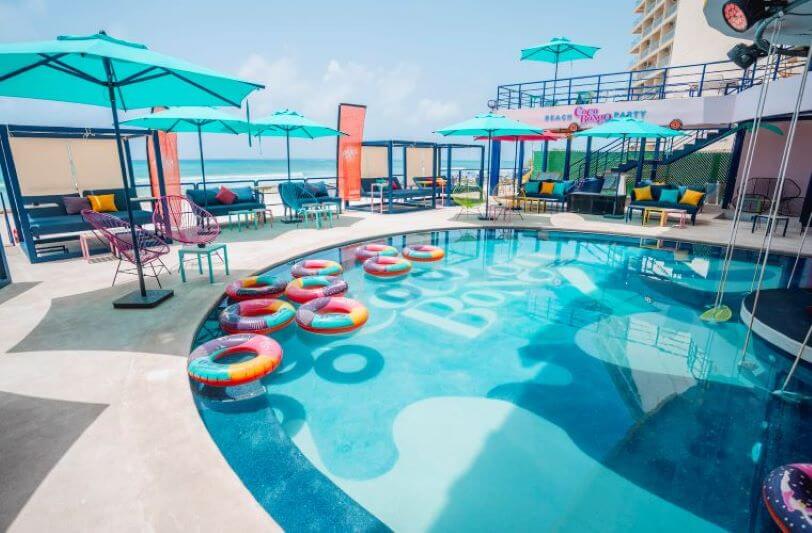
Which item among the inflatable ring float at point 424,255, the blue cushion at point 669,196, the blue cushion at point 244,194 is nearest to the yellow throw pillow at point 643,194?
the blue cushion at point 669,196

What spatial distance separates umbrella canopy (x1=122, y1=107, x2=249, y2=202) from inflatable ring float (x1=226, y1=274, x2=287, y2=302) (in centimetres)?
391

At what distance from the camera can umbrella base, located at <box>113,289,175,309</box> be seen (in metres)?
4.47

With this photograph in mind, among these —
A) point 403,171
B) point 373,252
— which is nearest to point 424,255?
point 373,252

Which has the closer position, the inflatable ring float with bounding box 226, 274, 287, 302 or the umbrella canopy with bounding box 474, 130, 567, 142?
the inflatable ring float with bounding box 226, 274, 287, 302

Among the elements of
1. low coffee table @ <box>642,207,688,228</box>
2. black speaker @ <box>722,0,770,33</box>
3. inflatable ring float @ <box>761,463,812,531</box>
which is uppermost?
black speaker @ <box>722,0,770,33</box>

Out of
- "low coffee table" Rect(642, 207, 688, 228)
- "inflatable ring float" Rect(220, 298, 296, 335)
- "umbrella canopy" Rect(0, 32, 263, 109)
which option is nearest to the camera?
"umbrella canopy" Rect(0, 32, 263, 109)

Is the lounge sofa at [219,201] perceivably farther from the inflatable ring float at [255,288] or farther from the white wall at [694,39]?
the white wall at [694,39]

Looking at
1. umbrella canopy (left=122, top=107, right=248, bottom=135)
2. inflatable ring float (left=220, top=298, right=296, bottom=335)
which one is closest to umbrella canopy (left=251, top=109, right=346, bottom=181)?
umbrella canopy (left=122, top=107, right=248, bottom=135)

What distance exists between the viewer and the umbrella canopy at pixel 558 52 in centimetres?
1741

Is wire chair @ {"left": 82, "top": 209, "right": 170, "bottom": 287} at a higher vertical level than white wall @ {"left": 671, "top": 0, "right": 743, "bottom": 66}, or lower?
lower

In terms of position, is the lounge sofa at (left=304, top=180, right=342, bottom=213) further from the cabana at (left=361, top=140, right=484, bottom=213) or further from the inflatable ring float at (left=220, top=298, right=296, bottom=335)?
the inflatable ring float at (left=220, top=298, right=296, bottom=335)

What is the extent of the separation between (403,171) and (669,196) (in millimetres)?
7900

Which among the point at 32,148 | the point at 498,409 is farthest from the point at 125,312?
the point at 32,148

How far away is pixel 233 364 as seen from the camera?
3.44m
